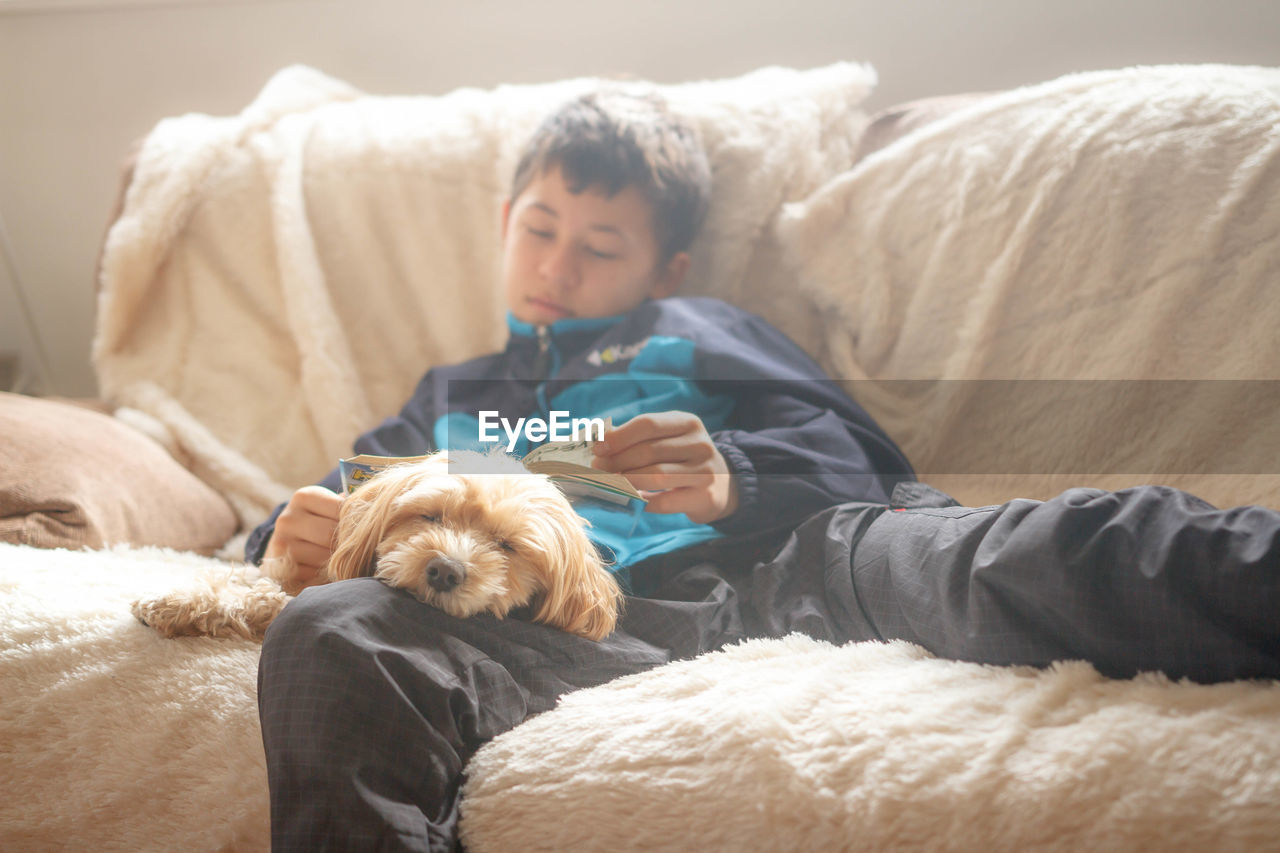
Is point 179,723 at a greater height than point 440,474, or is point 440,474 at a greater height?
point 440,474

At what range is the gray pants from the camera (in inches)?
22.3

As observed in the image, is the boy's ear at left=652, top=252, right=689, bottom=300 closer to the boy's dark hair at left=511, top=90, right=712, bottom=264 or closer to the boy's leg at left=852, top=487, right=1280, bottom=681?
the boy's dark hair at left=511, top=90, right=712, bottom=264

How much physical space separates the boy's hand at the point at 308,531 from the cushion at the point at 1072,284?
79 cm

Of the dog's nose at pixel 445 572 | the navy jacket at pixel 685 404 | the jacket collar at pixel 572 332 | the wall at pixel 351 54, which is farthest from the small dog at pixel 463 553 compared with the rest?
the wall at pixel 351 54

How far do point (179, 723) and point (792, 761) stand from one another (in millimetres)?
534

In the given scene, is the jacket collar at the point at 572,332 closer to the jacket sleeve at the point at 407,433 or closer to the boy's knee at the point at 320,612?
the jacket sleeve at the point at 407,433

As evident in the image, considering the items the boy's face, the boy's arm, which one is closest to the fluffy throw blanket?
the boy's arm

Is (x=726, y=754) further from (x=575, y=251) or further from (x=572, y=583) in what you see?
(x=575, y=251)

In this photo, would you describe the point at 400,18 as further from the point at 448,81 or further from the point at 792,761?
the point at 792,761

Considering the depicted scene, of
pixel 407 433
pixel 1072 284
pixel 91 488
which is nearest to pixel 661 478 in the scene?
pixel 407 433

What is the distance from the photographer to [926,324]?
117 centimetres

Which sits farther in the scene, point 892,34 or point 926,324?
point 892,34

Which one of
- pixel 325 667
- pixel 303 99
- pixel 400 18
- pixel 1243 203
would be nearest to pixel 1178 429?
pixel 1243 203

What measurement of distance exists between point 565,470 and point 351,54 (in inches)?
58.2
